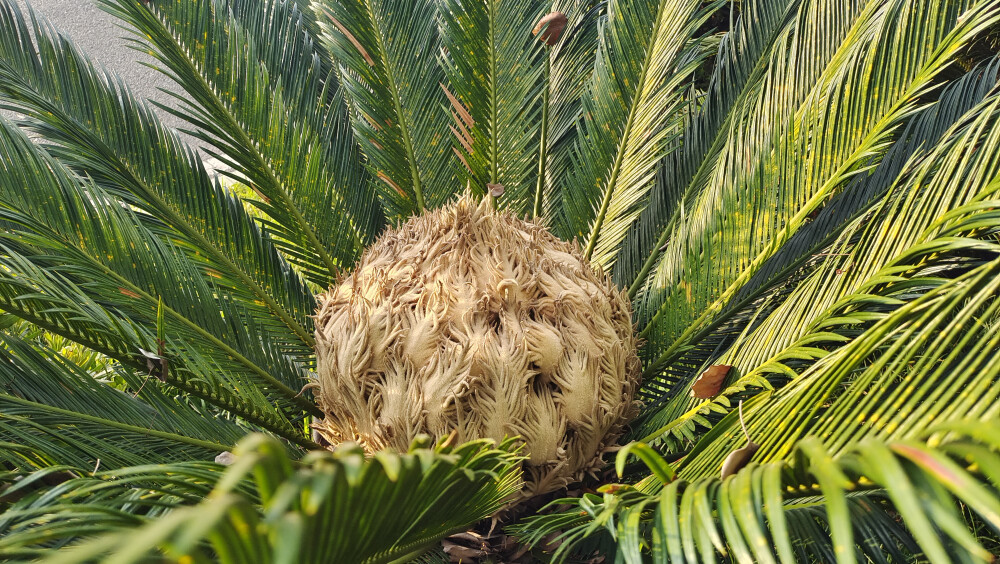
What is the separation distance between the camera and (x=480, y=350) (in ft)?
4.32

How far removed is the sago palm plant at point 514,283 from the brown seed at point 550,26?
2 cm

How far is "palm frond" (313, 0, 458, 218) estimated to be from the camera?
6.79 feet

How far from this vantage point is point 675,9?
1.93 meters

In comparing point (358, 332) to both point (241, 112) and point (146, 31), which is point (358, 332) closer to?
point (241, 112)

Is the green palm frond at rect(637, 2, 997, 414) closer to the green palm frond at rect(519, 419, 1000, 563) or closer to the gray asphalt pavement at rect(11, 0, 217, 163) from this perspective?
the green palm frond at rect(519, 419, 1000, 563)

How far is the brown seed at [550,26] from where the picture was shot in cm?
200

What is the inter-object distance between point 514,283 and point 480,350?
156 millimetres

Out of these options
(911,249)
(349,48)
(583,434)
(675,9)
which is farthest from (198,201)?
A: (911,249)

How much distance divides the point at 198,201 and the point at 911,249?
5.09 feet

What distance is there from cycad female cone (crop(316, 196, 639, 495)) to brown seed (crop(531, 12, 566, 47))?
2.44 feet

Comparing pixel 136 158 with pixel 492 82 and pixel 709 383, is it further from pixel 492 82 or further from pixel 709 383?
pixel 709 383

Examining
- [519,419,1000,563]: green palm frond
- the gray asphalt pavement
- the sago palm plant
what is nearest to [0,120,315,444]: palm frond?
the sago palm plant

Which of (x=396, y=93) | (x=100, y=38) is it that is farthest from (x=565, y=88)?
(x=100, y=38)

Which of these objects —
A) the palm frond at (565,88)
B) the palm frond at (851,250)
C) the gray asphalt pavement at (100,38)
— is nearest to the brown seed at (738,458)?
the palm frond at (851,250)
